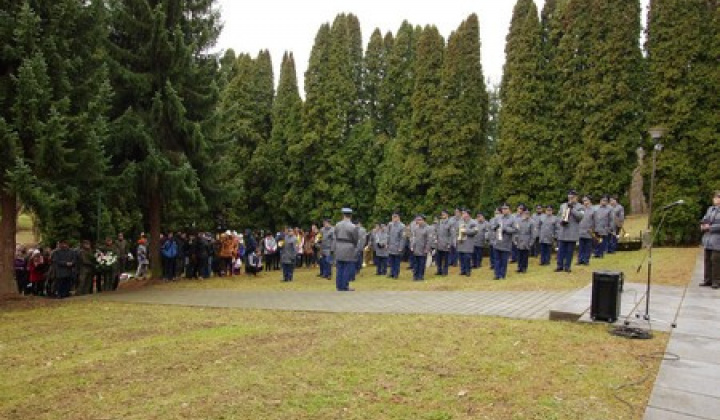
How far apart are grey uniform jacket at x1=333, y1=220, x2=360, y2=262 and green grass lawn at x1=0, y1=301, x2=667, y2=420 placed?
4826 mm

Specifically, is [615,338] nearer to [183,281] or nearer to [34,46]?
[34,46]

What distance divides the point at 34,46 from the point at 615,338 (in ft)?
44.4

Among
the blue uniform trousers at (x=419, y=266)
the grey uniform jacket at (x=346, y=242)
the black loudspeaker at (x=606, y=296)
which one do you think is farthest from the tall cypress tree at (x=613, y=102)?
the black loudspeaker at (x=606, y=296)

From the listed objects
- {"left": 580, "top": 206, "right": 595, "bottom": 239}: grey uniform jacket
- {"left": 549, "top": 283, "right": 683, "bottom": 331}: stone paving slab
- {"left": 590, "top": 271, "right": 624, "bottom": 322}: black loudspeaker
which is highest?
{"left": 580, "top": 206, "right": 595, "bottom": 239}: grey uniform jacket

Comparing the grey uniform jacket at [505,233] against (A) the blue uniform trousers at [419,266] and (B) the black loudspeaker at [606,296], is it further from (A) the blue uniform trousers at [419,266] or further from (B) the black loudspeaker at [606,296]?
(B) the black loudspeaker at [606,296]

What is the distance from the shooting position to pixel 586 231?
1698cm

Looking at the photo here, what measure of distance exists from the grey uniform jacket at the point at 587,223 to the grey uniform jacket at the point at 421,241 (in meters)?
4.68

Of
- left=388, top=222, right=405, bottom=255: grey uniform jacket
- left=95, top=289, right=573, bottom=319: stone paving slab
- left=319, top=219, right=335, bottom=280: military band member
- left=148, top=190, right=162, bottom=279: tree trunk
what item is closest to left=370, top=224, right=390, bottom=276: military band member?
left=388, top=222, right=405, bottom=255: grey uniform jacket

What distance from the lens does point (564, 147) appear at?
28719 millimetres

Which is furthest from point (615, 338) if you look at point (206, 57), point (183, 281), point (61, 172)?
point (206, 57)

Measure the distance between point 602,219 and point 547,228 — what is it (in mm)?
2035

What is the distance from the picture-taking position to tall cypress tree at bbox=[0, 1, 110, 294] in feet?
41.1

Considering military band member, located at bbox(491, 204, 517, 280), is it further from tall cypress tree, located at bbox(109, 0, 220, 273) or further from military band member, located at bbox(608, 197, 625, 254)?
tall cypress tree, located at bbox(109, 0, 220, 273)

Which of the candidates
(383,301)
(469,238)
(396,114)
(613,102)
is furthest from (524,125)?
(383,301)
